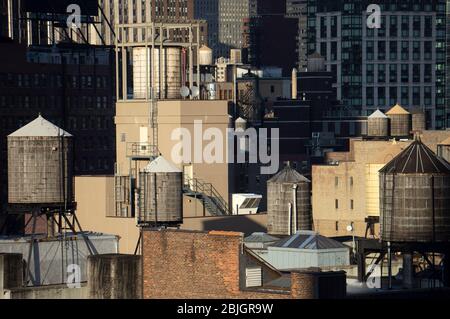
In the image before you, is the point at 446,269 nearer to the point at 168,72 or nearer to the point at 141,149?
the point at 141,149

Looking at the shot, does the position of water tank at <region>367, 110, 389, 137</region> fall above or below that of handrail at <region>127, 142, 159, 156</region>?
above

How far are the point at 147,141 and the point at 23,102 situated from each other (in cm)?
5462

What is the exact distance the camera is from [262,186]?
16312 cm

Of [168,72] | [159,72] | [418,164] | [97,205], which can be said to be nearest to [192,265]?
[418,164]

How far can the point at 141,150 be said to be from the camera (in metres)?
135

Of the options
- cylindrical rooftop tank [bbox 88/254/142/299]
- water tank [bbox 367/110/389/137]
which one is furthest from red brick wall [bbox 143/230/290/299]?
water tank [bbox 367/110/389/137]

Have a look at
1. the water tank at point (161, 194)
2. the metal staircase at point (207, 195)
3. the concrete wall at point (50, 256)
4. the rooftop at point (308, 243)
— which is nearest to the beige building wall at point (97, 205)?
the metal staircase at point (207, 195)

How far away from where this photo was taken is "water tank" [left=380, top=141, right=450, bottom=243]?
95.9 m

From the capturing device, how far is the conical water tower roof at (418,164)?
318ft

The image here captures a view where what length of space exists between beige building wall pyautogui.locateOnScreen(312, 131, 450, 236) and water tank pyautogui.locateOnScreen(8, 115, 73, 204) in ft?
137

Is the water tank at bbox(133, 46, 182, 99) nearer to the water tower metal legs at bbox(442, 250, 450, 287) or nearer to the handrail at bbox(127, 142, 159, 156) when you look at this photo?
the handrail at bbox(127, 142, 159, 156)

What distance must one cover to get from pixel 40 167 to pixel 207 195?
28.9 metres
